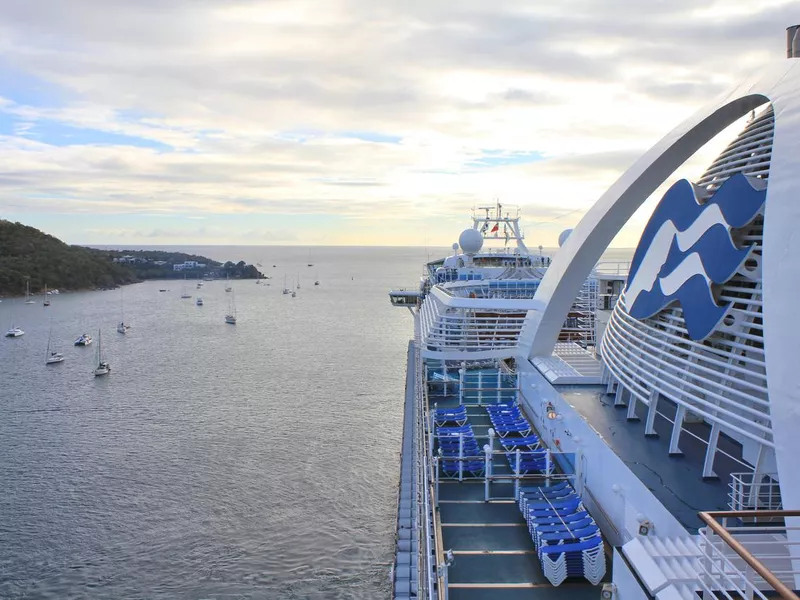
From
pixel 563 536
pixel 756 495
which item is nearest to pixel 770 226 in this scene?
pixel 756 495

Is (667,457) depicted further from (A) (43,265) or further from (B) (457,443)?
(A) (43,265)

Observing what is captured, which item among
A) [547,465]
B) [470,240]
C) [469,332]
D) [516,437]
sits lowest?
[516,437]

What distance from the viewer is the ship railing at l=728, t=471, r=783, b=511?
829cm

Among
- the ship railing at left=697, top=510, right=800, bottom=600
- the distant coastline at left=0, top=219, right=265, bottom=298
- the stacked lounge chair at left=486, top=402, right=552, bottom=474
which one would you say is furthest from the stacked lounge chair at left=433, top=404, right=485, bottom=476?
the distant coastline at left=0, top=219, right=265, bottom=298

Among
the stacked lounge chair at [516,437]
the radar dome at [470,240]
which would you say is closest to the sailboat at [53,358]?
the radar dome at [470,240]

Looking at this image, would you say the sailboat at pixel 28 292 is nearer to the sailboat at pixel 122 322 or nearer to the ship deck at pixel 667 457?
the sailboat at pixel 122 322

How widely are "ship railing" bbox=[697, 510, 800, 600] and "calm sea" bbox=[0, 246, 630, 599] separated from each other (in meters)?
10.6

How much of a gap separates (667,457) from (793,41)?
685 centimetres

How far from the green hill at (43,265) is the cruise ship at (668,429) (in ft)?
326

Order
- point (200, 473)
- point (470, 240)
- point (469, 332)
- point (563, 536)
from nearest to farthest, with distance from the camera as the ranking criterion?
point (563, 536) < point (469, 332) < point (200, 473) < point (470, 240)

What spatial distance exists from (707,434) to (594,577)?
14.0ft

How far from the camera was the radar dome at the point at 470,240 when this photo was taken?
3519cm

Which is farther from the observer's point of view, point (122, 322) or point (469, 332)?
point (122, 322)

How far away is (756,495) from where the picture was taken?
822cm
